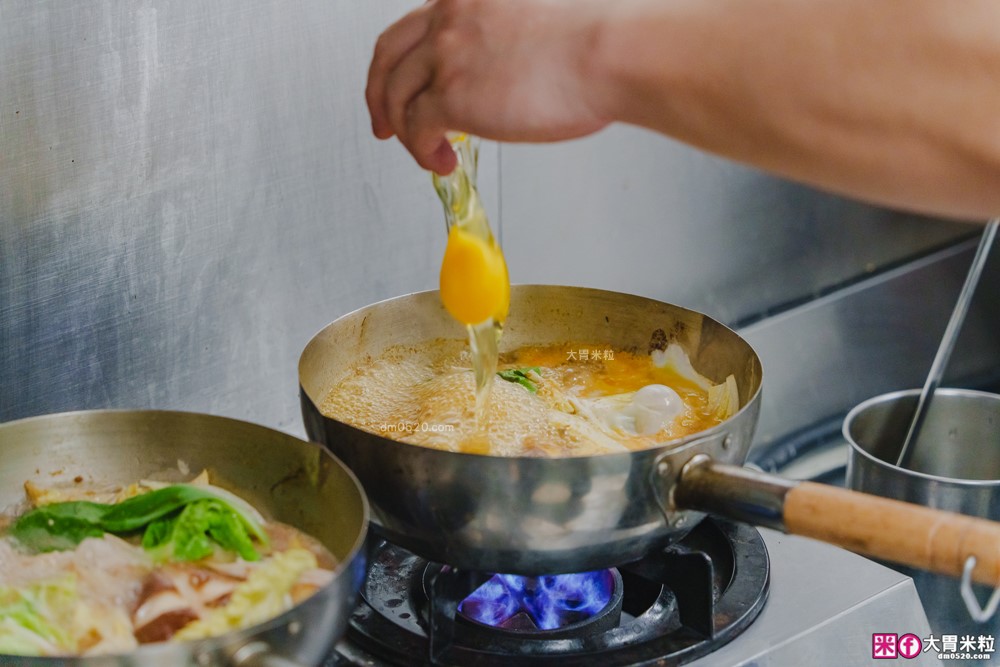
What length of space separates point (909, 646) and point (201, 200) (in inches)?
40.9

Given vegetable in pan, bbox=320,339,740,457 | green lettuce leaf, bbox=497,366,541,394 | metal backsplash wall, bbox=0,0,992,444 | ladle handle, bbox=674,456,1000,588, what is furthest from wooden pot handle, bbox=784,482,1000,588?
metal backsplash wall, bbox=0,0,992,444

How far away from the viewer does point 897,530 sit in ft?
3.10

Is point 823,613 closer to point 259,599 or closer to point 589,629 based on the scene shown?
point 589,629

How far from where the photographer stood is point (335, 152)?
1608mm

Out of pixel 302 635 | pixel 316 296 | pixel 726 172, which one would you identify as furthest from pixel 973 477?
pixel 302 635

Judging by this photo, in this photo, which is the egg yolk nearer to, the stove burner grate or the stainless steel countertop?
the stove burner grate

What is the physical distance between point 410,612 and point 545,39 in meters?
0.64

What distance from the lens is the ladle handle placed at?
914mm

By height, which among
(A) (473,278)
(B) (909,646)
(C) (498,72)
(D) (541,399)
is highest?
(C) (498,72)

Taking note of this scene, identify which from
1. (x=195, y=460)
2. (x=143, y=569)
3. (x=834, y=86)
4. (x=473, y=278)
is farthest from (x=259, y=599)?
(x=834, y=86)

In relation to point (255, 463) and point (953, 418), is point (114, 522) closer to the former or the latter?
point (255, 463)

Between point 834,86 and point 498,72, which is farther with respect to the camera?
point 498,72

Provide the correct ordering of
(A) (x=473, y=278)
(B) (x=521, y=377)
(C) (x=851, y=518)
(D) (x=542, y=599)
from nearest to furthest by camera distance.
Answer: (C) (x=851, y=518) → (A) (x=473, y=278) → (D) (x=542, y=599) → (B) (x=521, y=377)

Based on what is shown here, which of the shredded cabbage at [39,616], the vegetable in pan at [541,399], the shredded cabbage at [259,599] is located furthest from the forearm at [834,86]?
the shredded cabbage at [39,616]
